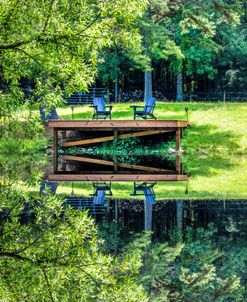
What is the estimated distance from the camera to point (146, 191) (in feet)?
39.4

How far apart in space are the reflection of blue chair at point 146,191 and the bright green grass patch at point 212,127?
8.66 meters

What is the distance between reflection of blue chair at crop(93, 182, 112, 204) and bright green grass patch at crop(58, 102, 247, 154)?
29.0 feet

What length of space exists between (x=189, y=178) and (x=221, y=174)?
1032mm

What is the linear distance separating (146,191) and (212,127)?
1147 centimetres

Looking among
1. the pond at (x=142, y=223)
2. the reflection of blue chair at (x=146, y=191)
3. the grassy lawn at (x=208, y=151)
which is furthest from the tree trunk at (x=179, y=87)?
the reflection of blue chair at (x=146, y=191)

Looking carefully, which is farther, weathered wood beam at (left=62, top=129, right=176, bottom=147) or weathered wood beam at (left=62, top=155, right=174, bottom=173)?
weathered wood beam at (left=62, top=129, right=176, bottom=147)

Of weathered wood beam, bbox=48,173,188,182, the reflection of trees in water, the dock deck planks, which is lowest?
weathered wood beam, bbox=48,173,188,182

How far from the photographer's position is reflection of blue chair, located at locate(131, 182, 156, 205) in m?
10.8

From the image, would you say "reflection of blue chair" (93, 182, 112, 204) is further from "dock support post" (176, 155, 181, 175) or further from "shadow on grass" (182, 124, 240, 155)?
"shadow on grass" (182, 124, 240, 155)

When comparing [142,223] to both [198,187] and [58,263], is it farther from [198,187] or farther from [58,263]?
[198,187]

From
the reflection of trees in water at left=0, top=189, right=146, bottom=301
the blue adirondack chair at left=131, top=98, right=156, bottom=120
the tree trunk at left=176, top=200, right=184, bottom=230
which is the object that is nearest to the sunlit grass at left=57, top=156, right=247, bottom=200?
the tree trunk at left=176, top=200, right=184, bottom=230

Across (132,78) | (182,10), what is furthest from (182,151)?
(132,78)

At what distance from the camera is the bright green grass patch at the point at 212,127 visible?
22.0 meters

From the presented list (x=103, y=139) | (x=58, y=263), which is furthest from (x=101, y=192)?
(x=103, y=139)
